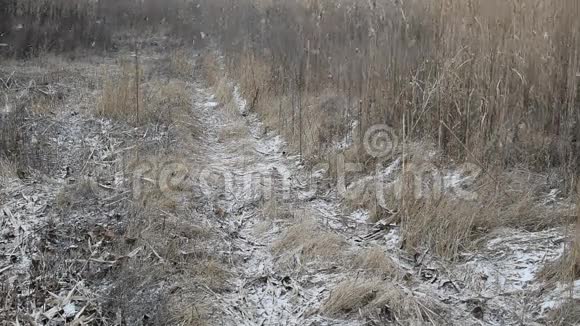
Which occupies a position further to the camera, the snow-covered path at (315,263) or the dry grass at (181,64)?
the dry grass at (181,64)

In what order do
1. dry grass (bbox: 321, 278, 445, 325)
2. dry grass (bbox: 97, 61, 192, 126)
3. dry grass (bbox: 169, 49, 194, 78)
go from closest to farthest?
1. dry grass (bbox: 321, 278, 445, 325)
2. dry grass (bbox: 97, 61, 192, 126)
3. dry grass (bbox: 169, 49, 194, 78)

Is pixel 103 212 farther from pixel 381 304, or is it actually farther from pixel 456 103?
pixel 456 103

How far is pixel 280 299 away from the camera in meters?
2.60

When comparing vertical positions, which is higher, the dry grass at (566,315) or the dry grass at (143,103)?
the dry grass at (143,103)

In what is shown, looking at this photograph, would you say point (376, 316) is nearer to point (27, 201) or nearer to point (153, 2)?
point (27, 201)

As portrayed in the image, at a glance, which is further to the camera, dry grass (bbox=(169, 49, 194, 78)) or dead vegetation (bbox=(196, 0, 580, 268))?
dry grass (bbox=(169, 49, 194, 78))

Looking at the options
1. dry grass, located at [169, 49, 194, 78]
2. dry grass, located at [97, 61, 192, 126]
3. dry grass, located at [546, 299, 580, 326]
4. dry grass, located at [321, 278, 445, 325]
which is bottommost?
dry grass, located at [321, 278, 445, 325]

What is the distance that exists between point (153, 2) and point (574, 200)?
9923 millimetres

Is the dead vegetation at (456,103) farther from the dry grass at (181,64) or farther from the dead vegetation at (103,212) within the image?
the dry grass at (181,64)

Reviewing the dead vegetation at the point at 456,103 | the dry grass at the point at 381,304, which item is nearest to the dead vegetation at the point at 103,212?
the dry grass at the point at 381,304

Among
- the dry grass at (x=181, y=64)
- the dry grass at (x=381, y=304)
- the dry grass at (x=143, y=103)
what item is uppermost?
the dry grass at (x=181, y=64)

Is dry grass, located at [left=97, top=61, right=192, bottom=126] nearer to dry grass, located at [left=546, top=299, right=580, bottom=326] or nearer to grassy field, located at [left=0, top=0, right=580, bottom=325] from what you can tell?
grassy field, located at [left=0, top=0, right=580, bottom=325]

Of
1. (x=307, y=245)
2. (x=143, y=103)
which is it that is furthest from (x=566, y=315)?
(x=143, y=103)

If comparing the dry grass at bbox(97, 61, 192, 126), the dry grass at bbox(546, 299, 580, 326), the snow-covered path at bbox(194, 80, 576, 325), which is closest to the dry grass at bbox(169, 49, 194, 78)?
the dry grass at bbox(97, 61, 192, 126)
